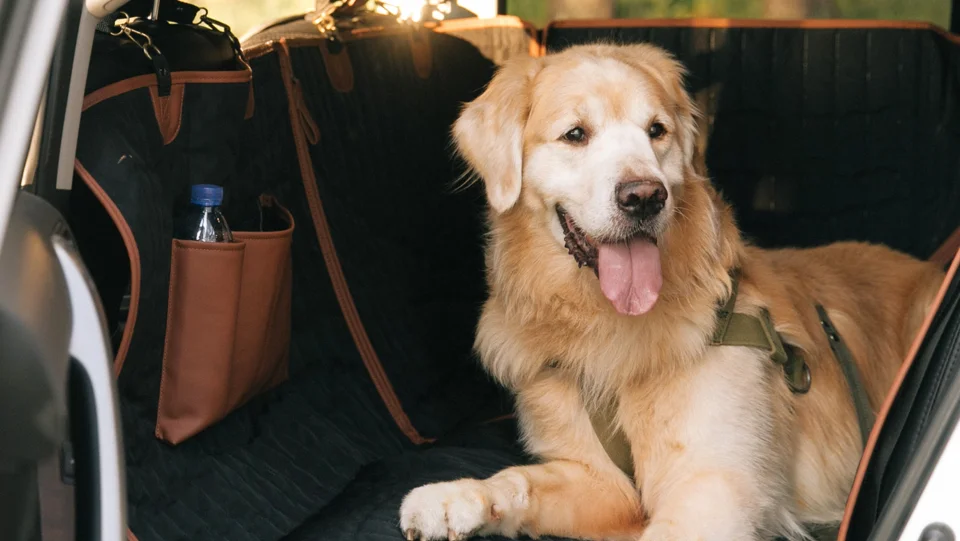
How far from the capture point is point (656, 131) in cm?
222

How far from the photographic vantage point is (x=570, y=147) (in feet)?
7.15

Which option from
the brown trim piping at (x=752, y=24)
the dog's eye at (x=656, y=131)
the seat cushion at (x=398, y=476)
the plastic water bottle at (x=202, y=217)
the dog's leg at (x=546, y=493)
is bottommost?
the seat cushion at (x=398, y=476)

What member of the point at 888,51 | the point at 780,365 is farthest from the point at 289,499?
the point at 888,51

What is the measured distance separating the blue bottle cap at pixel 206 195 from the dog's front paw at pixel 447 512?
0.71 metres

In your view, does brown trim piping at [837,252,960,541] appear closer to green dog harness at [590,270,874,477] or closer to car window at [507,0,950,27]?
green dog harness at [590,270,874,477]

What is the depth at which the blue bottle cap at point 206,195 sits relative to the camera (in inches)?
76.6

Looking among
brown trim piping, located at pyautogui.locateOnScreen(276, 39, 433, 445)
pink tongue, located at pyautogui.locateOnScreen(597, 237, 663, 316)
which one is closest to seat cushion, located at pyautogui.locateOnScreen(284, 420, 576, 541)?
brown trim piping, located at pyautogui.locateOnScreen(276, 39, 433, 445)

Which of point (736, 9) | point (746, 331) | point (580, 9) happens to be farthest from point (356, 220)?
point (736, 9)

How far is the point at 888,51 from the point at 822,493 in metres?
1.80

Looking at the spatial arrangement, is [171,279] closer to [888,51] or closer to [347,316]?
[347,316]

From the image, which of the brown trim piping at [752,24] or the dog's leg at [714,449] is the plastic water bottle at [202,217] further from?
the brown trim piping at [752,24]

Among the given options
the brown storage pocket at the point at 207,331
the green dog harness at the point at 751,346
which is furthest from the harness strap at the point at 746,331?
the brown storage pocket at the point at 207,331

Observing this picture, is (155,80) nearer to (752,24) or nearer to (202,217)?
(202,217)

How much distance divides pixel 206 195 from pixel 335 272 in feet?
2.54
